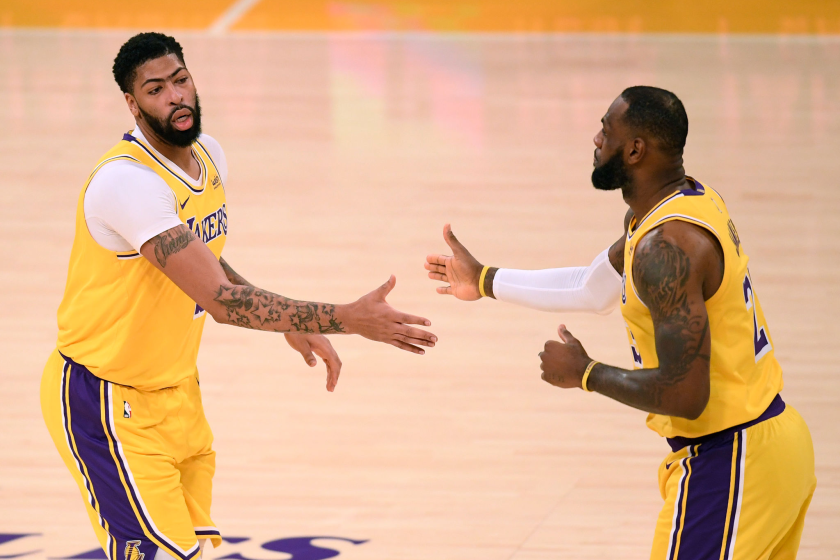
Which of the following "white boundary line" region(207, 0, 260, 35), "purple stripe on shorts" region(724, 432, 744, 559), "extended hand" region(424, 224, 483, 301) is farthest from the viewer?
"white boundary line" region(207, 0, 260, 35)

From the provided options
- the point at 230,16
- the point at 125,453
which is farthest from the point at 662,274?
the point at 230,16

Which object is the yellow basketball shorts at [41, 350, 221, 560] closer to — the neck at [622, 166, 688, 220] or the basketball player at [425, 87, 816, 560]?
the basketball player at [425, 87, 816, 560]

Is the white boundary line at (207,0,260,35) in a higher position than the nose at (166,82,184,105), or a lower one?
higher

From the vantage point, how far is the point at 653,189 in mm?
2732

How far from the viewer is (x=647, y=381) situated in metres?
2.56

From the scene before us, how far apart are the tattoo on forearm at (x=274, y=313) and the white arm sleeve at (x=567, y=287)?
87cm

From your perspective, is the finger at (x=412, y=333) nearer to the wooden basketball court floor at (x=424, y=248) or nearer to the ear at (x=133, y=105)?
the ear at (x=133, y=105)

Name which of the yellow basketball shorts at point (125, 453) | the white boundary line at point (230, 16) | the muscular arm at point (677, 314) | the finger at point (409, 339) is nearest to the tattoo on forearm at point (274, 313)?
the finger at point (409, 339)

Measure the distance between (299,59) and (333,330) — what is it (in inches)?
385

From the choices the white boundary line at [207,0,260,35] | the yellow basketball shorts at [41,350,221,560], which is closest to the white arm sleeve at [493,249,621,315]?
the yellow basketball shorts at [41,350,221,560]

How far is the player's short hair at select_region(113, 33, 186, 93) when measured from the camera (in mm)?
2973

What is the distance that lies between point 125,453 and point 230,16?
12.2m

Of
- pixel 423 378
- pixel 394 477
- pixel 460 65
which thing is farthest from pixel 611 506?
pixel 460 65

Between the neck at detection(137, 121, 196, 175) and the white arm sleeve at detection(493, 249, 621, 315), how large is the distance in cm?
104
